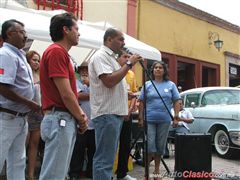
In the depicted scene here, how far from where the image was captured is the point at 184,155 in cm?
480

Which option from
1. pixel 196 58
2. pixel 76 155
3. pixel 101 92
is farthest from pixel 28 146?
pixel 196 58

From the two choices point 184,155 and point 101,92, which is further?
point 184,155

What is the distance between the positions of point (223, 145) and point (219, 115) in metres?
0.69

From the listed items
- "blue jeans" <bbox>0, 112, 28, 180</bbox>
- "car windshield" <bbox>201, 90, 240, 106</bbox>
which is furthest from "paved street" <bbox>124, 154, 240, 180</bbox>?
"blue jeans" <bbox>0, 112, 28, 180</bbox>

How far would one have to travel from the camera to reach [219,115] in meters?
8.69

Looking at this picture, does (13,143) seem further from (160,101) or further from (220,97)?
(220,97)

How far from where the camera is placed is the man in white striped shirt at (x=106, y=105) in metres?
3.69

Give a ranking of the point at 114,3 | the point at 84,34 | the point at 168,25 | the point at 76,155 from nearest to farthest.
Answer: the point at 76,155 < the point at 84,34 < the point at 114,3 < the point at 168,25

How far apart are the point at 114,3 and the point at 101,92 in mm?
9255

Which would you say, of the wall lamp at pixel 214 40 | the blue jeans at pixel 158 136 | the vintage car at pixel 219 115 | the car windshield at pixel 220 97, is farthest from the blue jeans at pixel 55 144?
the wall lamp at pixel 214 40

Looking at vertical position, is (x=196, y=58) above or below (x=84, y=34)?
above

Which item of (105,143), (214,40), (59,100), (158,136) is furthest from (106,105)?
(214,40)

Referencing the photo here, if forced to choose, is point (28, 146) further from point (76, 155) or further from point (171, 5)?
point (171, 5)

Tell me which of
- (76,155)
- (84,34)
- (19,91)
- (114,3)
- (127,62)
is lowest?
(76,155)
